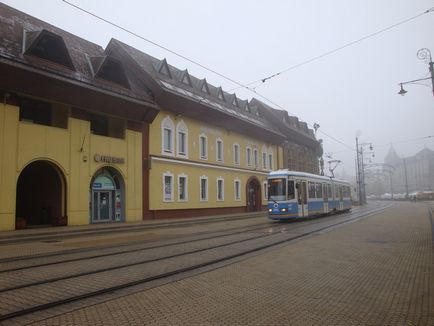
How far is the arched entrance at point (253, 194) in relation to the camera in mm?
42062

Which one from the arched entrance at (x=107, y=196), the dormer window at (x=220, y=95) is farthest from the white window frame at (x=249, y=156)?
the arched entrance at (x=107, y=196)

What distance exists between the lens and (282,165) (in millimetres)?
51188

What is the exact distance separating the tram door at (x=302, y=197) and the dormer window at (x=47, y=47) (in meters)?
15.5

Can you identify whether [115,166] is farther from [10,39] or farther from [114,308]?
[114,308]

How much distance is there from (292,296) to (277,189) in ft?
60.6

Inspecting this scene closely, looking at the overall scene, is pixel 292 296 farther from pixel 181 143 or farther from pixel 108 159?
pixel 181 143

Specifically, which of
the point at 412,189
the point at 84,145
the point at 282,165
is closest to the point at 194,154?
the point at 84,145

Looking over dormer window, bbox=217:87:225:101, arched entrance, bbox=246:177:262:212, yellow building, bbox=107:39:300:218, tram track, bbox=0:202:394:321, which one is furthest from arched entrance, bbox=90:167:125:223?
arched entrance, bbox=246:177:262:212

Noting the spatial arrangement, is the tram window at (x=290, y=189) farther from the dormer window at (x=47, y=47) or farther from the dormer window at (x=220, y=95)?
the dormer window at (x=220, y=95)

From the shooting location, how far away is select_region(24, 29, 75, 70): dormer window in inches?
810

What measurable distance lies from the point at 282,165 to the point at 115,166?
2954cm

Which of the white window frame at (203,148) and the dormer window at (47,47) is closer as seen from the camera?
the dormer window at (47,47)

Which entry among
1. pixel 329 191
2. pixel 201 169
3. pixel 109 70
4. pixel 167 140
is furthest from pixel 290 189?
pixel 109 70

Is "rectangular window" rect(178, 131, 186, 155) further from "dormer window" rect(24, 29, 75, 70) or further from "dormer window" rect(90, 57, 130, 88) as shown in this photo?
"dormer window" rect(24, 29, 75, 70)
